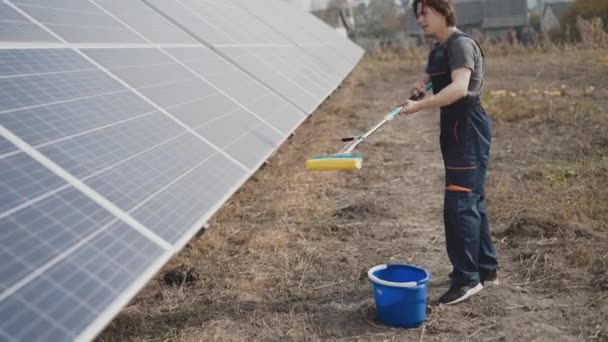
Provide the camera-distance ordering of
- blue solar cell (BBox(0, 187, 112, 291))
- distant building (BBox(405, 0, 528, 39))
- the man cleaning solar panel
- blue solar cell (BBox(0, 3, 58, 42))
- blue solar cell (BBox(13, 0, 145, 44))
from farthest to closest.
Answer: distant building (BBox(405, 0, 528, 39))
blue solar cell (BBox(13, 0, 145, 44))
blue solar cell (BBox(0, 3, 58, 42))
the man cleaning solar panel
blue solar cell (BBox(0, 187, 112, 291))

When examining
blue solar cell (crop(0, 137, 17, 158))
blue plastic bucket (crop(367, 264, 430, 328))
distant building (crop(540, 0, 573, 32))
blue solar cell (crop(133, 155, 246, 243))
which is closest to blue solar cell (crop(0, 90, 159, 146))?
blue solar cell (crop(0, 137, 17, 158))

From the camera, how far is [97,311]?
8.41 feet

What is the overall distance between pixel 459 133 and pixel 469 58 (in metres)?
0.48

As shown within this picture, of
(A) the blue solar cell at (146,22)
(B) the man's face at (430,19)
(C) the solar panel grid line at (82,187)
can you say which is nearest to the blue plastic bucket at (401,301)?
(C) the solar panel grid line at (82,187)

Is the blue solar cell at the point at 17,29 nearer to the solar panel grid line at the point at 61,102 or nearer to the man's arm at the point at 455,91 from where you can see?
the solar panel grid line at the point at 61,102

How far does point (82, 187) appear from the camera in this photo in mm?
3328

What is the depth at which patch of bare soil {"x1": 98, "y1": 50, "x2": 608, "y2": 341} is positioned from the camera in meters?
3.92

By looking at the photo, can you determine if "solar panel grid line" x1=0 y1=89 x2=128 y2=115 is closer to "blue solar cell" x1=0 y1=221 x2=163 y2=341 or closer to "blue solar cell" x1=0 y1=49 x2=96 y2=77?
"blue solar cell" x1=0 y1=49 x2=96 y2=77

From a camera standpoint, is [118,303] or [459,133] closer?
[118,303]

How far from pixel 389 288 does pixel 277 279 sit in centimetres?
115

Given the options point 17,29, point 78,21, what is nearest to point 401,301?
point 17,29

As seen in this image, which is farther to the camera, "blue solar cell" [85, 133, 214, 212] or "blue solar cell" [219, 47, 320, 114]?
"blue solar cell" [219, 47, 320, 114]

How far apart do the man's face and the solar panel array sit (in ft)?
5.61

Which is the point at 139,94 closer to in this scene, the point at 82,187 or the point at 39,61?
the point at 39,61
